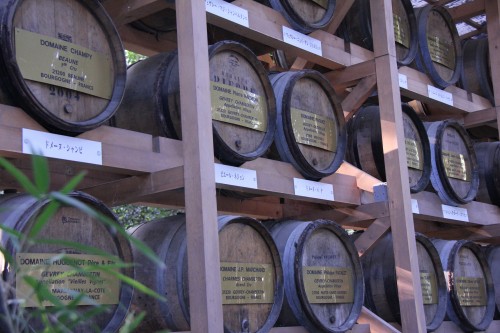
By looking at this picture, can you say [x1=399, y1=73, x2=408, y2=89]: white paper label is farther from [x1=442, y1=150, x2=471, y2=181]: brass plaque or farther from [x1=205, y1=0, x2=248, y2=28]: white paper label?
[x1=205, y1=0, x2=248, y2=28]: white paper label

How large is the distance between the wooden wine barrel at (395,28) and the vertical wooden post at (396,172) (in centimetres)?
36

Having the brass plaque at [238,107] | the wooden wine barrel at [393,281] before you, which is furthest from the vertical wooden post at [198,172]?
the wooden wine barrel at [393,281]

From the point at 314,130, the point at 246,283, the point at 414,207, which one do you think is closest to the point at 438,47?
the point at 414,207

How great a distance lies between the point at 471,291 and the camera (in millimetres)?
5648

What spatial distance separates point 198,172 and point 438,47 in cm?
338

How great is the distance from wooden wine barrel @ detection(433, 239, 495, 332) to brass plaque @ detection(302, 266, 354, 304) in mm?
1239

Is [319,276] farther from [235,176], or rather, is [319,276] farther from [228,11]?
[228,11]

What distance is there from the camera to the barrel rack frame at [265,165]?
3346 millimetres

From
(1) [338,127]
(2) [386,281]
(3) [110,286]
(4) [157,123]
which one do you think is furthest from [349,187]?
(3) [110,286]

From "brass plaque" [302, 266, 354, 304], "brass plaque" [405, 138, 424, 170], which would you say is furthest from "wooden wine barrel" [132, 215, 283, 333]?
"brass plaque" [405, 138, 424, 170]

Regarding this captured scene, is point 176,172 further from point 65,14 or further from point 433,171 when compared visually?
point 433,171

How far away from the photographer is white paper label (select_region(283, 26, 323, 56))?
446 centimetres

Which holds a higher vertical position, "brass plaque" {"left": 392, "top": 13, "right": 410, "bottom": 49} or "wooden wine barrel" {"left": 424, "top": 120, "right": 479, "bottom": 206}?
"brass plaque" {"left": 392, "top": 13, "right": 410, "bottom": 49}

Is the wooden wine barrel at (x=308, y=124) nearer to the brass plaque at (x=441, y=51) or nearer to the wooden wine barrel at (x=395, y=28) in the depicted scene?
the wooden wine barrel at (x=395, y=28)
